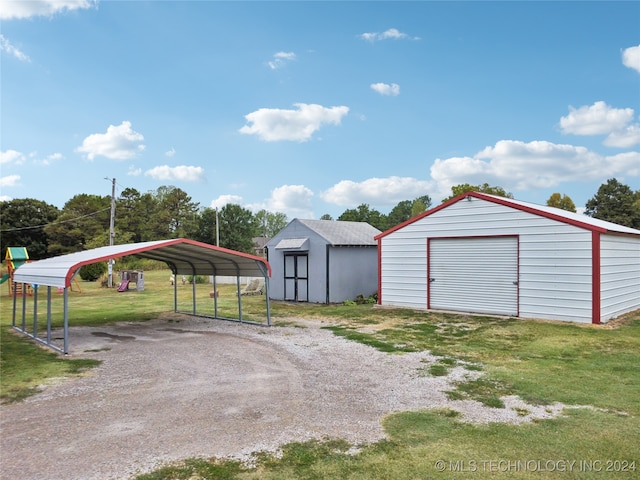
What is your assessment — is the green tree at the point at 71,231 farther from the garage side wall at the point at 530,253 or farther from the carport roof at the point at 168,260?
the garage side wall at the point at 530,253

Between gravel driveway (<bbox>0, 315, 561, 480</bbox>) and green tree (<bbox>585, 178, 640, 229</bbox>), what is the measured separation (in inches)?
1766

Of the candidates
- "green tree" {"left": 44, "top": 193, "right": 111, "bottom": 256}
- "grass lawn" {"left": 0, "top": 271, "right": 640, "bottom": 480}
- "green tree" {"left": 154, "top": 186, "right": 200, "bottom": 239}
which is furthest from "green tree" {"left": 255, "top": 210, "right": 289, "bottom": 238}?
"grass lawn" {"left": 0, "top": 271, "right": 640, "bottom": 480}

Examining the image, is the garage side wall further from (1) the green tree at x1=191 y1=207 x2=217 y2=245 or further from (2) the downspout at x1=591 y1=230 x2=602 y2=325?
(1) the green tree at x1=191 y1=207 x2=217 y2=245

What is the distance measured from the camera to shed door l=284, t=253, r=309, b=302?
1761cm

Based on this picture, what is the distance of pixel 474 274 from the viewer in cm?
1300

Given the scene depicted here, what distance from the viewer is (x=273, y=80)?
59.6 ft

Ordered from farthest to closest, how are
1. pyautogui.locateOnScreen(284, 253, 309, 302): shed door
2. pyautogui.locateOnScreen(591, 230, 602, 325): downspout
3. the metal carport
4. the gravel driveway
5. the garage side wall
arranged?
pyautogui.locateOnScreen(284, 253, 309, 302): shed door → the garage side wall → pyautogui.locateOnScreen(591, 230, 602, 325): downspout → the metal carport → the gravel driveway

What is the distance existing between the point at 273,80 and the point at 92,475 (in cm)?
1692

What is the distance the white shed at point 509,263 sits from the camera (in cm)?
1112

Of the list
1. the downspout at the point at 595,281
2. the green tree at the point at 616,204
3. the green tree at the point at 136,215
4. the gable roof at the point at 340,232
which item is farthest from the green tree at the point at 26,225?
the green tree at the point at 616,204

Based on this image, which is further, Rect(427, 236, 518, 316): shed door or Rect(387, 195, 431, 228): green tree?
Rect(387, 195, 431, 228): green tree

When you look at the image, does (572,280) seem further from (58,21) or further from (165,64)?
(58,21)

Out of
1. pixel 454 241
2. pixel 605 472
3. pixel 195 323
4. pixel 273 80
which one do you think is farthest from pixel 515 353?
pixel 273 80

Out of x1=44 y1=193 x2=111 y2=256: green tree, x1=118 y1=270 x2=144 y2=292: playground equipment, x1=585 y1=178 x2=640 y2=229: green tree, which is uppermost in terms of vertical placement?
x1=585 y1=178 x2=640 y2=229: green tree
